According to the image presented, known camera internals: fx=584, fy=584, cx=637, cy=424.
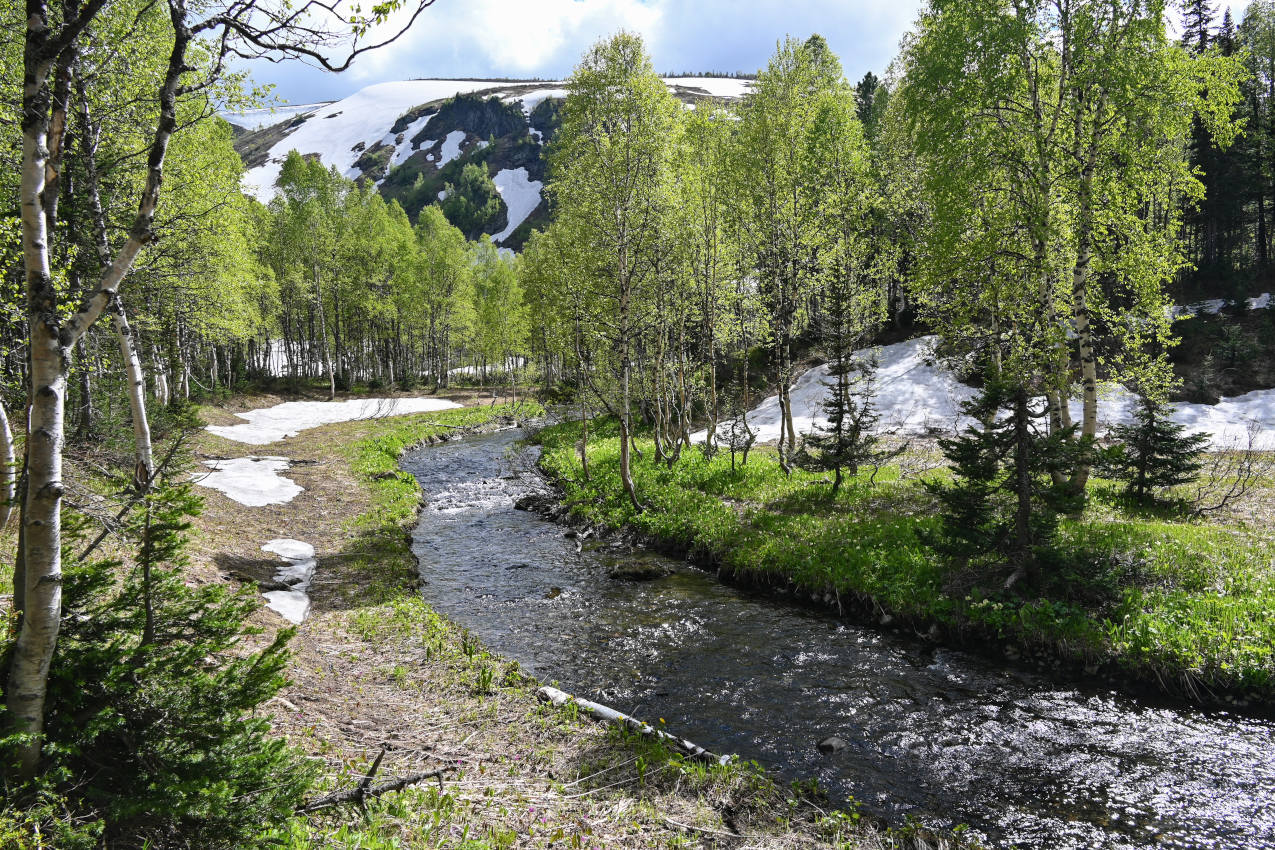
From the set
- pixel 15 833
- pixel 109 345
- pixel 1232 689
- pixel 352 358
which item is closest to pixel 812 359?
pixel 1232 689

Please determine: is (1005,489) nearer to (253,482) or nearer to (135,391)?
(135,391)

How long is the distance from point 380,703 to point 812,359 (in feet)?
124

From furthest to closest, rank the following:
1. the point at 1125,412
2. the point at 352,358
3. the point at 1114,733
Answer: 1. the point at 352,358
2. the point at 1125,412
3. the point at 1114,733

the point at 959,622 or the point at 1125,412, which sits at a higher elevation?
the point at 1125,412

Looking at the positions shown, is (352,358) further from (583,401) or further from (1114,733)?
(1114,733)

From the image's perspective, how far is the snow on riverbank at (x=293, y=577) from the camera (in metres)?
11.4

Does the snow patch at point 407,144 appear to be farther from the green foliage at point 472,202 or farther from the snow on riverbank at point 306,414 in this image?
the snow on riverbank at point 306,414

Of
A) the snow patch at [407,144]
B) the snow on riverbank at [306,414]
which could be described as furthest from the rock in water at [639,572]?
the snow patch at [407,144]

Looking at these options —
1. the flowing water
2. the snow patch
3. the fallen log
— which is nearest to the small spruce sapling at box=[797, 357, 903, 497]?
the flowing water

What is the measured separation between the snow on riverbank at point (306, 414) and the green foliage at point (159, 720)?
2797 centimetres

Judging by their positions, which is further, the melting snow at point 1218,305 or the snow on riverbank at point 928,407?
the melting snow at point 1218,305

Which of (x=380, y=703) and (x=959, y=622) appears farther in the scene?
(x=959, y=622)

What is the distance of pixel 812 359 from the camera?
1630 inches

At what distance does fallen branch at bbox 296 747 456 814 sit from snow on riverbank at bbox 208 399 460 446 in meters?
27.7
